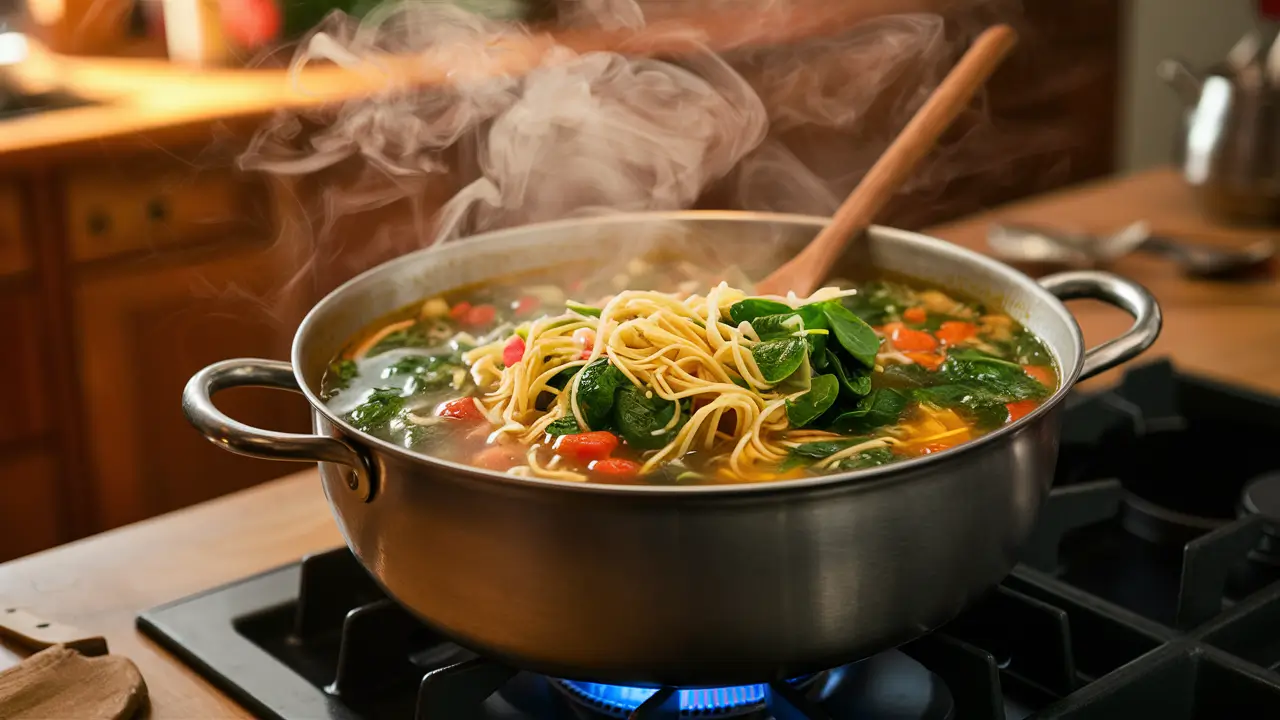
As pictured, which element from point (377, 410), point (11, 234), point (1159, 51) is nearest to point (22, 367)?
point (11, 234)

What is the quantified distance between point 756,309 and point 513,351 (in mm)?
294

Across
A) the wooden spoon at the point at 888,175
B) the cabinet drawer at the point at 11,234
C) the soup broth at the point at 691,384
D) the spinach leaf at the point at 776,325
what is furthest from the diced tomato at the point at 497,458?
the cabinet drawer at the point at 11,234

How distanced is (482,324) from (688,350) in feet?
1.25

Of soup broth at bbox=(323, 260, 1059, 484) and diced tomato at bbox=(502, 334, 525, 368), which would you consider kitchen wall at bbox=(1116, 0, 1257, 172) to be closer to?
soup broth at bbox=(323, 260, 1059, 484)

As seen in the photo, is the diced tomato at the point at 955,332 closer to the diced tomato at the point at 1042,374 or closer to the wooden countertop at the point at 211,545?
the diced tomato at the point at 1042,374

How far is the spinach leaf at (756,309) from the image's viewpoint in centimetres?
150

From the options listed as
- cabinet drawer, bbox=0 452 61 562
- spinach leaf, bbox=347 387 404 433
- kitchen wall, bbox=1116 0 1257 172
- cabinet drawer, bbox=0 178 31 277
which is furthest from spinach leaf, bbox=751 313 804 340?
kitchen wall, bbox=1116 0 1257 172

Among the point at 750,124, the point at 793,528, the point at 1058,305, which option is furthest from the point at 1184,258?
the point at 793,528

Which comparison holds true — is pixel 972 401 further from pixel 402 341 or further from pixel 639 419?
pixel 402 341

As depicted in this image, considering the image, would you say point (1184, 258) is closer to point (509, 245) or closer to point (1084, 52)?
point (509, 245)

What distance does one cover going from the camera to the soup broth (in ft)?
4.43

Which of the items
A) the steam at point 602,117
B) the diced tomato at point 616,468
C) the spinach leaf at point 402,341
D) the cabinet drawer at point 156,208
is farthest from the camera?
the cabinet drawer at point 156,208

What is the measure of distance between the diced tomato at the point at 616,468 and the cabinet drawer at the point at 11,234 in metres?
2.55

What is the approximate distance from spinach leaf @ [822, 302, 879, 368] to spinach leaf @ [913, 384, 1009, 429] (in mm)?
115
